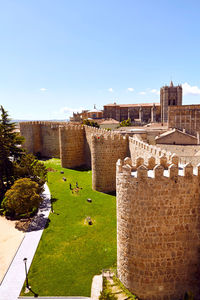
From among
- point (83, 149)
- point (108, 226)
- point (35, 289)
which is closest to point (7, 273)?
point (35, 289)

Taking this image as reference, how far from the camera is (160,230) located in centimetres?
758

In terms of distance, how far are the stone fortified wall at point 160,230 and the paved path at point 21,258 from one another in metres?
5.10

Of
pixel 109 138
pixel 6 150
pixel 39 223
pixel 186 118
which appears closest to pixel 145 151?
pixel 109 138

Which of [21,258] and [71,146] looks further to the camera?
[71,146]

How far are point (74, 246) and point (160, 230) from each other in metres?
6.24

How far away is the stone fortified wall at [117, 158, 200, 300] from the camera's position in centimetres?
732

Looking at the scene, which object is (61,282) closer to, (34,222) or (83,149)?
(34,222)

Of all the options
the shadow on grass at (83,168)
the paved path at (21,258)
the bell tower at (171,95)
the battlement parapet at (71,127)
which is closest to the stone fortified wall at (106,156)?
the paved path at (21,258)

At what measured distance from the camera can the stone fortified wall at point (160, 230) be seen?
732 cm

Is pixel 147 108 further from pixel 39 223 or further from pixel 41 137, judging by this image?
pixel 39 223

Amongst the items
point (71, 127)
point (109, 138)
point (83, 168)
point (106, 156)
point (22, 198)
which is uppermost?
point (71, 127)

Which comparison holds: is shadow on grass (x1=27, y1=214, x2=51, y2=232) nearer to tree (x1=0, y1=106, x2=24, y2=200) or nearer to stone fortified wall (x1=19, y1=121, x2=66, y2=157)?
tree (x1=0, y1=106, x2=24, y2=200)

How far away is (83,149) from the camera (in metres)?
28.4

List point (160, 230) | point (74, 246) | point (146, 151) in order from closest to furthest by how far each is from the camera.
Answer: point (160, 230) → point (74, 246) → point (146, 151)
